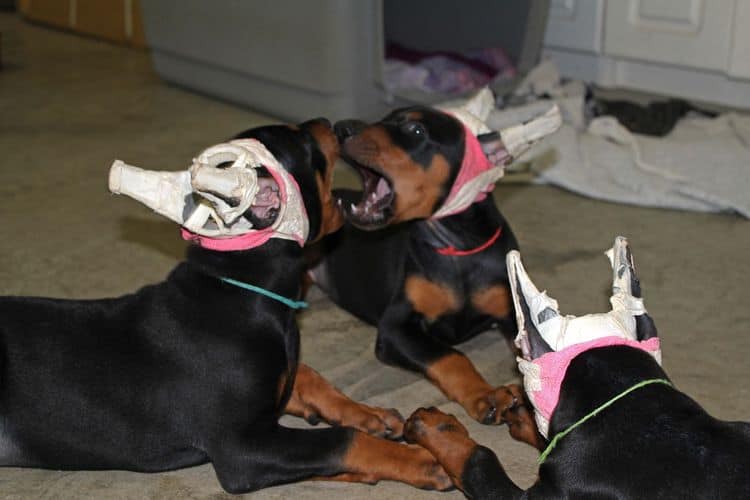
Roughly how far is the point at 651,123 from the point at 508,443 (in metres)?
3.00

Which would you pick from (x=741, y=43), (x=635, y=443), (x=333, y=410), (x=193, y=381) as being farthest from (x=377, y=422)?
(x=741, y=43)

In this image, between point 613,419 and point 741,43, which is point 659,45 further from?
point 613,419

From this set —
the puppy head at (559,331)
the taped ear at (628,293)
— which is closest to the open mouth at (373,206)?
the puppy head at (559,331)

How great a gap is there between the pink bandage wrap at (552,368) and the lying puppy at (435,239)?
1.99 feet

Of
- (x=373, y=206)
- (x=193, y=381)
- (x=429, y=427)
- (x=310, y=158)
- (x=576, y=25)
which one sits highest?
(x=310, y=158)

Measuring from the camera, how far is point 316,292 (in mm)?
4027

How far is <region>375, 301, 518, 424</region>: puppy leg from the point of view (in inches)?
119

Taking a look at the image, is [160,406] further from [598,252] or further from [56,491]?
[598,252]

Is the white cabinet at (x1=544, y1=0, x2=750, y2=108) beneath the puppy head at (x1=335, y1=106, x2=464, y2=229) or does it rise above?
beneath

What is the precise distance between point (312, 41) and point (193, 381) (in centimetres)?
338

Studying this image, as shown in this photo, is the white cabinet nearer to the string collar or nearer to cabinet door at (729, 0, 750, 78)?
cabinet door at (729, 0, 750, 78)

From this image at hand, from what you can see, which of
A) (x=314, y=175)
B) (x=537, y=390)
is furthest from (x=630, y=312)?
(x=314, y=175)

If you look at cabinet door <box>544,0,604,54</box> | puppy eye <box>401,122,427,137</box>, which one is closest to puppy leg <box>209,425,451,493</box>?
puppy eye <box>401,122,427,137</box>

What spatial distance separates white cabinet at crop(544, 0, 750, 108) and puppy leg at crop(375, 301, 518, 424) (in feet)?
10.2
